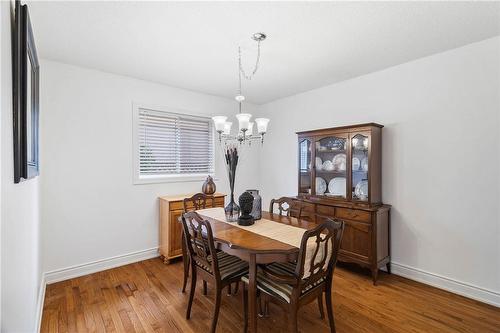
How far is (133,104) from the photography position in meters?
3.29

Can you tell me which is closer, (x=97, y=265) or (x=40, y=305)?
(x=40, y=305)

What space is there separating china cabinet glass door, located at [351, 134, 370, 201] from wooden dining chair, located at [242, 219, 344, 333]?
51.3 inches

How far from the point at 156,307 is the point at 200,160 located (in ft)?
7.32

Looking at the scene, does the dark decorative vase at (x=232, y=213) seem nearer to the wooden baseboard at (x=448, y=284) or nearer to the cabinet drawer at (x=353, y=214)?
the cabinet drawer at (x=353, y=214)

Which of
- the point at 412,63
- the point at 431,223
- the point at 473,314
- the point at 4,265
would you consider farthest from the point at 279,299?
the point at 412,63

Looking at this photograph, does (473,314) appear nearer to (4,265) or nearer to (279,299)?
(279,299)

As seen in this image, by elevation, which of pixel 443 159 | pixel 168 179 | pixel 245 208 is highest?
pixel 443 159

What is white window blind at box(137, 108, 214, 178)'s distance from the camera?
136 inches

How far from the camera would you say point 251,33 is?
2174 mm

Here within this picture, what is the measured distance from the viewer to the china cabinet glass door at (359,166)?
293cm

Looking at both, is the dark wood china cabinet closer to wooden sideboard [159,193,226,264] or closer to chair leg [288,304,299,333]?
chair leg [288,304,299,333]

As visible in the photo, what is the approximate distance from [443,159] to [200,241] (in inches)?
101

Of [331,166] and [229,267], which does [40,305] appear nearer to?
[229,267]

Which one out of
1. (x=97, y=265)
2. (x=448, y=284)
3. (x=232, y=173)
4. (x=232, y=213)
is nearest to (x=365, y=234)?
(x=448, y=284)
